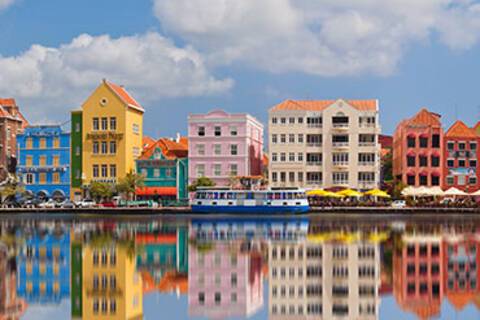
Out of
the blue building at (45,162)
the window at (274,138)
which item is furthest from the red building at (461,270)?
the blue building at (45,162)

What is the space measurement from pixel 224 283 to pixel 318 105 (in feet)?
217

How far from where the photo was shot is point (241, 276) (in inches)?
1212

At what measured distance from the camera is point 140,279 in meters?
30.3

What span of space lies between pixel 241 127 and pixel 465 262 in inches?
2325

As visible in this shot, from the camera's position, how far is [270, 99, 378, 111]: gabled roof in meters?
90.9

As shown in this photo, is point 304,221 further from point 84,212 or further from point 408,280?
point 408,280

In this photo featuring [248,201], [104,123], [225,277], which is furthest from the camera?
[104,123]

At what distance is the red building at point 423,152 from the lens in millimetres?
89000

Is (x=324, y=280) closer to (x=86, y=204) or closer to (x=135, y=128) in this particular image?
(x=86, y=204)

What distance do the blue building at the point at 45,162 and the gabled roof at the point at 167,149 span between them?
994 cm

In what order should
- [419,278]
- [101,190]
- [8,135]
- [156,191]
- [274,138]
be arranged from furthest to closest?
[8,135] < [156,191] < [274,138] < [101,190] < [419,278]

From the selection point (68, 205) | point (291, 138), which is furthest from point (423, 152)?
point (68, 205)

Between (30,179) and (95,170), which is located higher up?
(95,170)

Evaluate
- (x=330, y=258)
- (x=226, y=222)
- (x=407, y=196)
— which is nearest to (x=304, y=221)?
(x=226, y=222)
